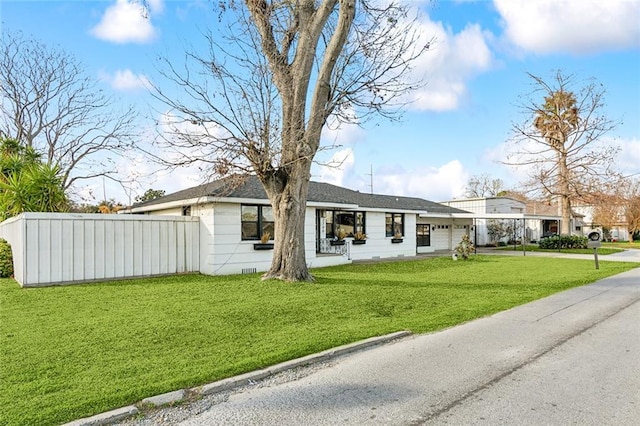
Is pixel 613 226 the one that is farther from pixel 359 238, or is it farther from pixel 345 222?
pixel 345 222

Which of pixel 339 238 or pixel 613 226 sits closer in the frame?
pixel 339 238

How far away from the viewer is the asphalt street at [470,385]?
11.4 feet

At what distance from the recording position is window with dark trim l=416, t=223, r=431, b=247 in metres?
26.0

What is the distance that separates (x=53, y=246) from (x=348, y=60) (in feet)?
30.8

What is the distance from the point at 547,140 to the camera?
104ft

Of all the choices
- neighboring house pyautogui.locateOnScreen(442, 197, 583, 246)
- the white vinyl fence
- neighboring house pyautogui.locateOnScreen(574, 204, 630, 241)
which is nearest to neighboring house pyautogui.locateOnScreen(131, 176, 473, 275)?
the white vinyl fence

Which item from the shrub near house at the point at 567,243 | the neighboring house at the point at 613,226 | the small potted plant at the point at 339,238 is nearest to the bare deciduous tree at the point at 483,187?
the neighboring house at the point at 613,226

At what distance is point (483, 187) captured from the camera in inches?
2112

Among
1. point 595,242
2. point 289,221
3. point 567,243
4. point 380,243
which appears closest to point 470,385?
point 289,221

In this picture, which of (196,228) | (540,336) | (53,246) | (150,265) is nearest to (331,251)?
(196,228)

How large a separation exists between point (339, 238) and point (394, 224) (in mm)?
4526

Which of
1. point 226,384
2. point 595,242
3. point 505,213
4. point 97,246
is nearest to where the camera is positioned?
point 226,384

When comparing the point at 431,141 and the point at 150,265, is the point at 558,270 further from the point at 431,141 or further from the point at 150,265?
the point at 150,265

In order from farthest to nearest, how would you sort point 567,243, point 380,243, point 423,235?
point 567,243 → point 423,235 → point 380,243
